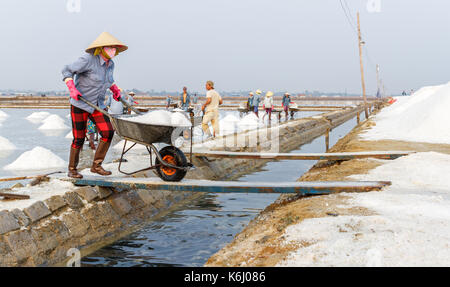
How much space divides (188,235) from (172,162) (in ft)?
3.33

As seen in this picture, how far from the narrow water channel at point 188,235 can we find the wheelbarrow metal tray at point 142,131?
1322 millimetres

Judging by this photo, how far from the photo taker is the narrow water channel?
5.48 m

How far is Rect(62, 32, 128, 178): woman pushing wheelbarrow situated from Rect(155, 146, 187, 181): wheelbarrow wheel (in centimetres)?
77

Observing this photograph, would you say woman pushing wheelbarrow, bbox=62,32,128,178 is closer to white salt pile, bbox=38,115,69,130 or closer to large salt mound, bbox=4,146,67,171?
large salt mound, bbox=4,146,67,171

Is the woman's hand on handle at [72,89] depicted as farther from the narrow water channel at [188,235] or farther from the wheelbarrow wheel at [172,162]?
the narrow water channel at [188,235]

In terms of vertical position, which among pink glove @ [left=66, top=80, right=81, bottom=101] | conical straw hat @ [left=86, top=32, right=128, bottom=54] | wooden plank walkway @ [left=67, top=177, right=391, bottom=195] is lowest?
wooden plank walkway @ [left=67, top=177, right=391, bottom=195]

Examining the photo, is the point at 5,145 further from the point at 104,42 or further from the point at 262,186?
the point at 262,186

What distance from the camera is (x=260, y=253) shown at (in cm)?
409

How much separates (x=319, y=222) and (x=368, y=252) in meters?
1.05

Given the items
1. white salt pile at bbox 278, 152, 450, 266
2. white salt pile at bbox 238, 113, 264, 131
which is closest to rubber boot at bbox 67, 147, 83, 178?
white salt pile at bbox 278, 152, 450, 266

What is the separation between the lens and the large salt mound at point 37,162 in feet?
37.5

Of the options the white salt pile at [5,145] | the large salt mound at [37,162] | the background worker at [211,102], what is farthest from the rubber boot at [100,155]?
the white salt pile at [5,145]

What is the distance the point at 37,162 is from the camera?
1157cm

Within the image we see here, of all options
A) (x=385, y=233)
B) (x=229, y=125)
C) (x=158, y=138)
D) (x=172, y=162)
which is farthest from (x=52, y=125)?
(x=385, y=233)
